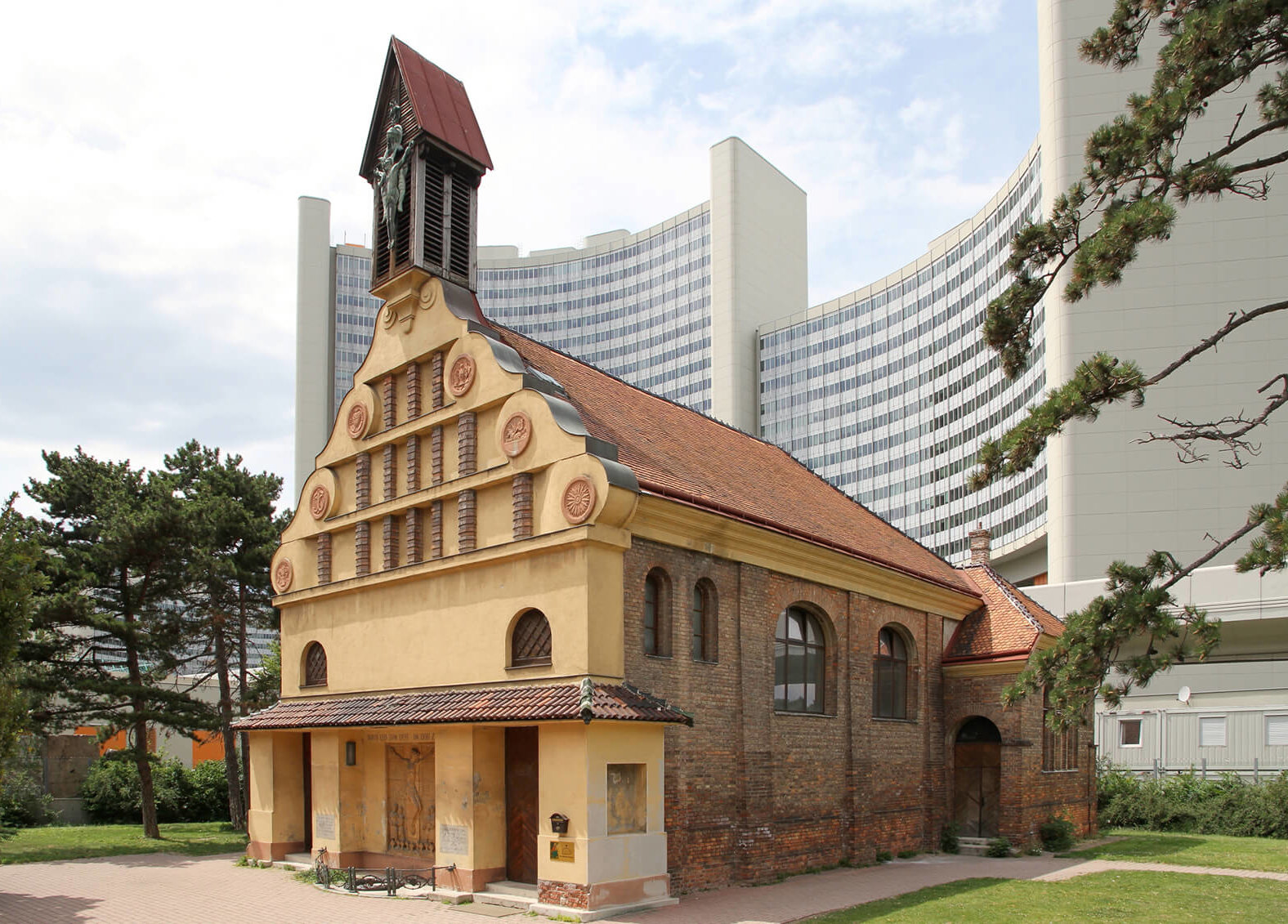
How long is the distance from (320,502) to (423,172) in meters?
7.33

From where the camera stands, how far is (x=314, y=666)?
23953 millimetres

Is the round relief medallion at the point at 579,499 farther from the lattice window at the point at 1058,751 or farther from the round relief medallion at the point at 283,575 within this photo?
the lattice window at the point at 1058,751

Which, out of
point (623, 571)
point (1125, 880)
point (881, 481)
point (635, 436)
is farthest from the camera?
point (881, 481)

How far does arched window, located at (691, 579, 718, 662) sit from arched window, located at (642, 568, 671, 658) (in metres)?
0.83

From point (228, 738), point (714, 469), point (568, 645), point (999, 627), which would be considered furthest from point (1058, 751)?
point (228, 738)

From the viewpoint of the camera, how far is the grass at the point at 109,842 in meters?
26.7

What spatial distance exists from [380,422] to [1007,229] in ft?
235

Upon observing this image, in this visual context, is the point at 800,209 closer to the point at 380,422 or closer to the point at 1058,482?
the point at 1058,482

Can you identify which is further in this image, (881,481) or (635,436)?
(881,481)

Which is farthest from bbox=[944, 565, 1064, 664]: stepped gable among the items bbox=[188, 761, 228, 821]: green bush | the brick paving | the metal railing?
bbox=[188, 761, 228, 821]: green bush

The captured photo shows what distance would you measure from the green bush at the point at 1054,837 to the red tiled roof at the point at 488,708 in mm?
12338

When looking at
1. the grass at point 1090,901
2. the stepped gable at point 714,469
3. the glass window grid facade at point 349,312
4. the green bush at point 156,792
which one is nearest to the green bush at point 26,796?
the green bush at point 156,792

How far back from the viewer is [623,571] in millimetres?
17797

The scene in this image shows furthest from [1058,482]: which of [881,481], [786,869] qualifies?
[786,869]
